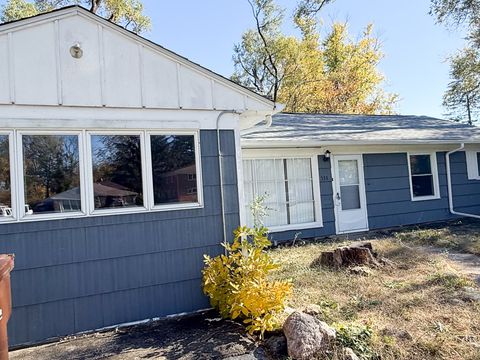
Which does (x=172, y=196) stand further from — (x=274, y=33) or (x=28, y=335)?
(x=274, y=33)

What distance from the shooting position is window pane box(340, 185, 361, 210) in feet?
29.1

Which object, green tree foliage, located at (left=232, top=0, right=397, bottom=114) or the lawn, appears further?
green tree foliage, located at (left=232, top=0, right=397, bottom=114)

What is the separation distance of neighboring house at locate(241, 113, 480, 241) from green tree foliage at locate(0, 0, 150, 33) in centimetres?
1217

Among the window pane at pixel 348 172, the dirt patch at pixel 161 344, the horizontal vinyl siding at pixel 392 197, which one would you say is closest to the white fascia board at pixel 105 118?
the dirt patch at pixel 161 344

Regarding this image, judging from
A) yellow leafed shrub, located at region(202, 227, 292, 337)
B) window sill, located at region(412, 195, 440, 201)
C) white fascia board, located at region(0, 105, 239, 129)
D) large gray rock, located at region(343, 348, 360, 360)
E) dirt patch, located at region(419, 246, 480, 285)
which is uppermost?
white fascia board, located at region(0, 105, 239, 129)

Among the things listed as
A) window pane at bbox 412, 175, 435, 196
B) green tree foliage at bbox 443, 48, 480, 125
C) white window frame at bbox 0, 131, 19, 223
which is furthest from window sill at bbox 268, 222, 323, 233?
green tree foliage at bbox 443, 48, 480, 125

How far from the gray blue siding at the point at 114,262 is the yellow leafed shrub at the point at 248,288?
14.5 inches

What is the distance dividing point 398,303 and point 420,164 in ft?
22.4

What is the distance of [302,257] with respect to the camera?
261 inches

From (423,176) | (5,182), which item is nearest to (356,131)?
(423,176)

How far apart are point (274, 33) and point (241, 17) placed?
2.34 metres

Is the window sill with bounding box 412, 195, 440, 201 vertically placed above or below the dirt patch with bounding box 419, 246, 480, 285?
above

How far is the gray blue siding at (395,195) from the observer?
28.2ft

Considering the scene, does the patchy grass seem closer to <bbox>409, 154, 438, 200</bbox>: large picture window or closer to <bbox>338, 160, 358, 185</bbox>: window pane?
<bbox>409, 154, 438, 200</bbox>: large picture window
